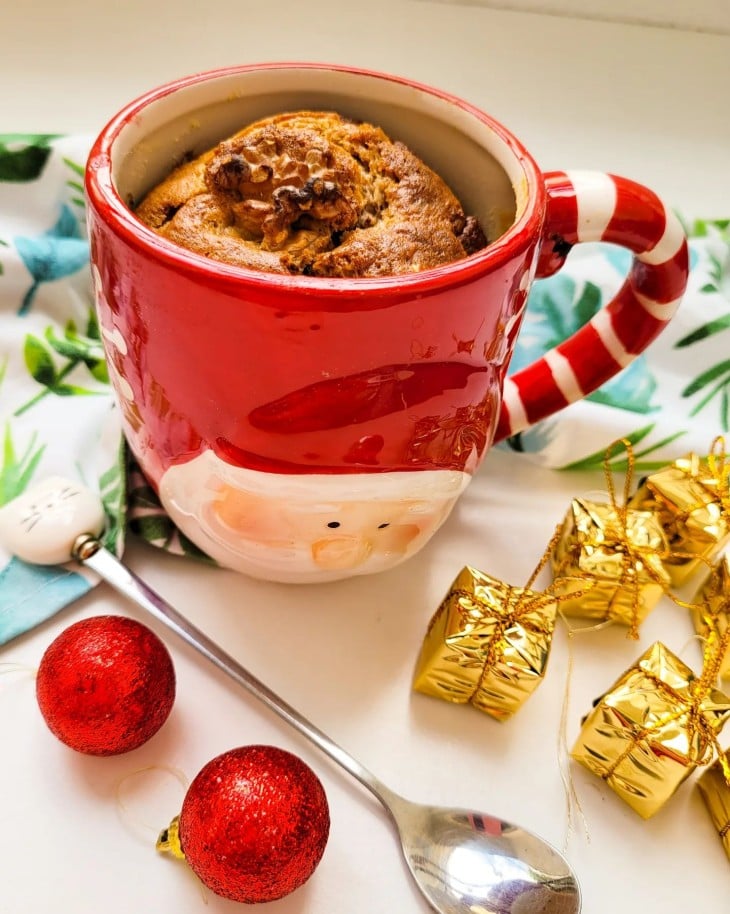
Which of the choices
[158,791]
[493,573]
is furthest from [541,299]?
[158,791]

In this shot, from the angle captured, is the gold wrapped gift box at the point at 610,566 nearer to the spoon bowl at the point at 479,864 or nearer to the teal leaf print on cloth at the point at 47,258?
the spoon bowl at the point at 479,864

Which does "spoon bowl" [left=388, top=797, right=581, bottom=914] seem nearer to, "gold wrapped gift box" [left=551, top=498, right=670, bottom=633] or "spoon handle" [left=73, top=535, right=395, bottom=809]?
"spoon handle" [left=73, top=535, right=395, bottom=809]

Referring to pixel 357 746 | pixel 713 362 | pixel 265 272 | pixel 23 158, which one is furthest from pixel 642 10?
pixel 357 746

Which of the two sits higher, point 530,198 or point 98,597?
point 530,198

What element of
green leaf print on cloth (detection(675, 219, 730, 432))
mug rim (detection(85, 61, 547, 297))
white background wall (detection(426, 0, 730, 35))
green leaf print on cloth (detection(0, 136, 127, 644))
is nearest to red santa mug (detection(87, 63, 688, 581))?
mug rim (detection(85, 61, 547, 297))

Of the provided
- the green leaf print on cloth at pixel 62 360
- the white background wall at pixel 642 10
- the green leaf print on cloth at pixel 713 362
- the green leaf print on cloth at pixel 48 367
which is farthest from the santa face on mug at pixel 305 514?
the white background wall at pixel 642 10

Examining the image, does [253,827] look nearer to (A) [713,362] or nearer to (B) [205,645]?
(B) [205,645]

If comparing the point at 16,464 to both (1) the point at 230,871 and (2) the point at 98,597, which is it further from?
(1) the point at 230,871
